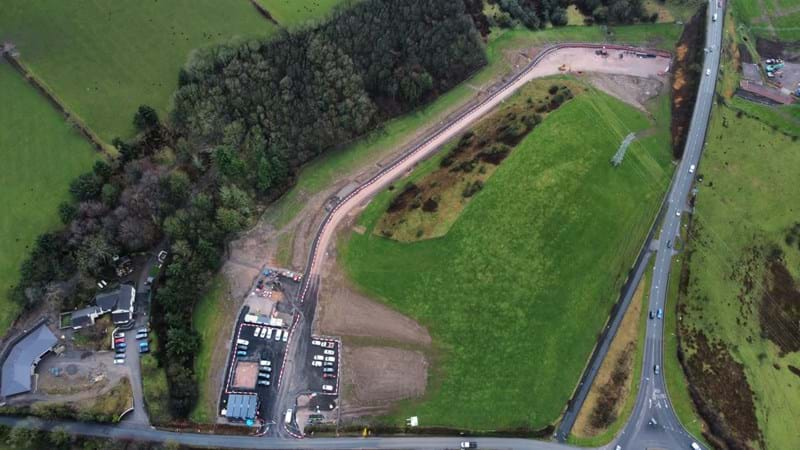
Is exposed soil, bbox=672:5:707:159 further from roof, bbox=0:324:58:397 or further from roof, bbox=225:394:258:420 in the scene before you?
roof, bbox=0:324:58:397

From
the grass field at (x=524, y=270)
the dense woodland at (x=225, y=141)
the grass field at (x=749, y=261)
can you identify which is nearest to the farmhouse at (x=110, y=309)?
the dense woodland at (x=225, y=141)

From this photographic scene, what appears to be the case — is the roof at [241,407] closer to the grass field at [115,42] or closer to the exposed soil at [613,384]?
the exposed soil at [613,384]

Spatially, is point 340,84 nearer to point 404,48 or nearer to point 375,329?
point 404,48

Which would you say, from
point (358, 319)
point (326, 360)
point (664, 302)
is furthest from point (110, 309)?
point (664, 302)

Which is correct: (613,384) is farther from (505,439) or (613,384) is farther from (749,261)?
(749,261)

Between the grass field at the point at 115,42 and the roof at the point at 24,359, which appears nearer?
the roof at the point at 24,359

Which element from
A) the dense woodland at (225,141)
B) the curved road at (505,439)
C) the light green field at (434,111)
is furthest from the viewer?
the light green field at (434,111)

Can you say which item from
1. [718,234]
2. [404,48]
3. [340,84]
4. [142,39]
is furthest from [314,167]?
[718,234]

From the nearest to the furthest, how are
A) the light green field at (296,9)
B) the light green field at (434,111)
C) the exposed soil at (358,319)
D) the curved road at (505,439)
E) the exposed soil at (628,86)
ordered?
the curved road at (505,439) → the exposed soil at (358,319) → the light green field at (434,111) → the exposed soil at (628,86) → the light green field at (296,9)
